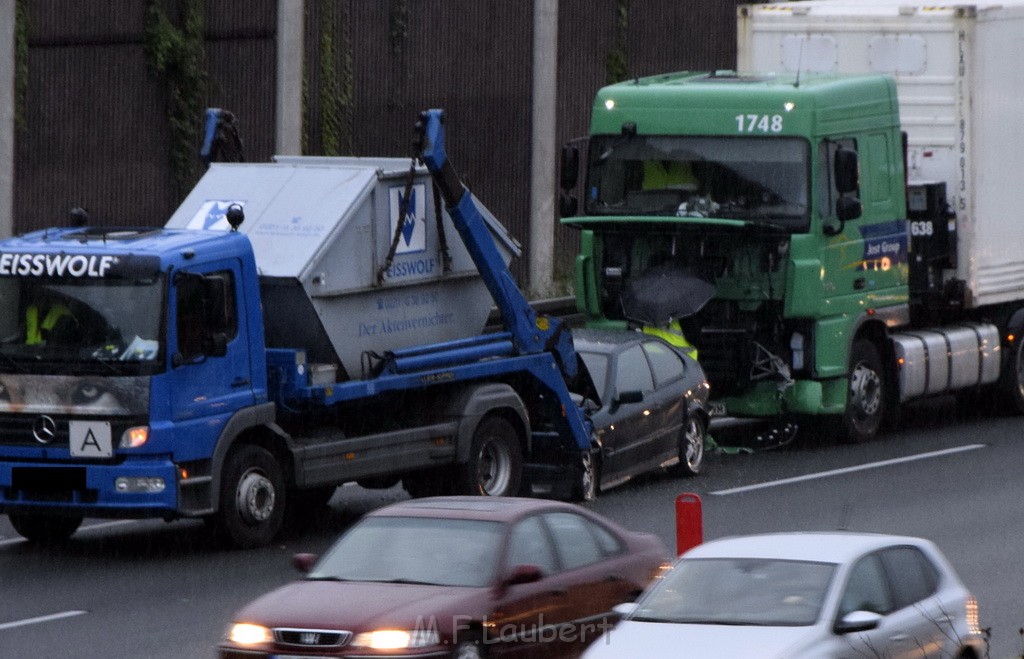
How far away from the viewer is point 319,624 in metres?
9.54

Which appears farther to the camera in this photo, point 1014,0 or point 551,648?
point 1014,0

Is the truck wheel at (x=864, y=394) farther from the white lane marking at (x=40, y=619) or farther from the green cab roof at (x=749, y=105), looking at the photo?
the white lane marking at (x=40, y=619)

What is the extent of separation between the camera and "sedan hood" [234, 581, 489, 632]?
9555mm

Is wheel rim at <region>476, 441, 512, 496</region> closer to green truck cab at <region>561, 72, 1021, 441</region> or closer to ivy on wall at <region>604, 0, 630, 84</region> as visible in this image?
green truck cab at <region>561, 72, 1021, 441</region>

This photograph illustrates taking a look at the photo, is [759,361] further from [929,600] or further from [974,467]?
[929,600]

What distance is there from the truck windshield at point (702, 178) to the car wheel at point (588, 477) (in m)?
3.76

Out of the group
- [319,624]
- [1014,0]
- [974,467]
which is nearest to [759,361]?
[974,467]

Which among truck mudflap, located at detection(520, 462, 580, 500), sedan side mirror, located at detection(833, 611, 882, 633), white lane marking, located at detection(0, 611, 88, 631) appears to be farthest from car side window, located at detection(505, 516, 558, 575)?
truck mudflap, located at detection(520, 462, 580, 500)

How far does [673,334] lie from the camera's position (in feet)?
66.3

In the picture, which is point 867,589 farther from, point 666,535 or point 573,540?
point 666,535

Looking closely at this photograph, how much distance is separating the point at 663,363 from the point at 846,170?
3044mm

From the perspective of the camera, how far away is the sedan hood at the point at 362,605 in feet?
31.3

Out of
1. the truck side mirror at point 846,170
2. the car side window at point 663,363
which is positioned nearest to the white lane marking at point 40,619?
the car side window at point 663,363

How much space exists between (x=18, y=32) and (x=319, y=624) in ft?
57.2
